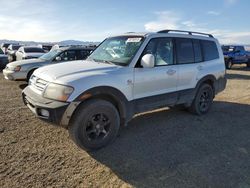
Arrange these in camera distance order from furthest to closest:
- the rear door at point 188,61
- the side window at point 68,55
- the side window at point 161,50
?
the side window at point 68,55 → the rear door at point 188,61 → the side window at point 161,50

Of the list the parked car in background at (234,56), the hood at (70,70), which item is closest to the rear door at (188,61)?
the hood at (70,70)

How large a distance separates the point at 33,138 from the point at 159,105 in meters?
2.53

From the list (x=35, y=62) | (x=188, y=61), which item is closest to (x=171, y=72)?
(x=188, y=61)

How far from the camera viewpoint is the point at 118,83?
4.43m

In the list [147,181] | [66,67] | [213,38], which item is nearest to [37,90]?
[66,67]

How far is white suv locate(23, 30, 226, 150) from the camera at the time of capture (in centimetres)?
400

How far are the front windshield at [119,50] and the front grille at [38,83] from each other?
131 centimetres

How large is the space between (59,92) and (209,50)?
438 cm

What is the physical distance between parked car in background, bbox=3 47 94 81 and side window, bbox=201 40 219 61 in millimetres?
5922

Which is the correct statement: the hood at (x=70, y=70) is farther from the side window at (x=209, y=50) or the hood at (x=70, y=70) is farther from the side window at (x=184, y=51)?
the side window at (x=209, y=50)

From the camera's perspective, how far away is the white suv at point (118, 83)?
4.00 meters

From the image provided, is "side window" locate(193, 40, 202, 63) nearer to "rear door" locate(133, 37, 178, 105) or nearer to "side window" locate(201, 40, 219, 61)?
"side window" locate(201, 40, 219, 61)

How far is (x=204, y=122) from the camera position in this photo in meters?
6.03

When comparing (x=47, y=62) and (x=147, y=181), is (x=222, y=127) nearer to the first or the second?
(x=147, y=181)
